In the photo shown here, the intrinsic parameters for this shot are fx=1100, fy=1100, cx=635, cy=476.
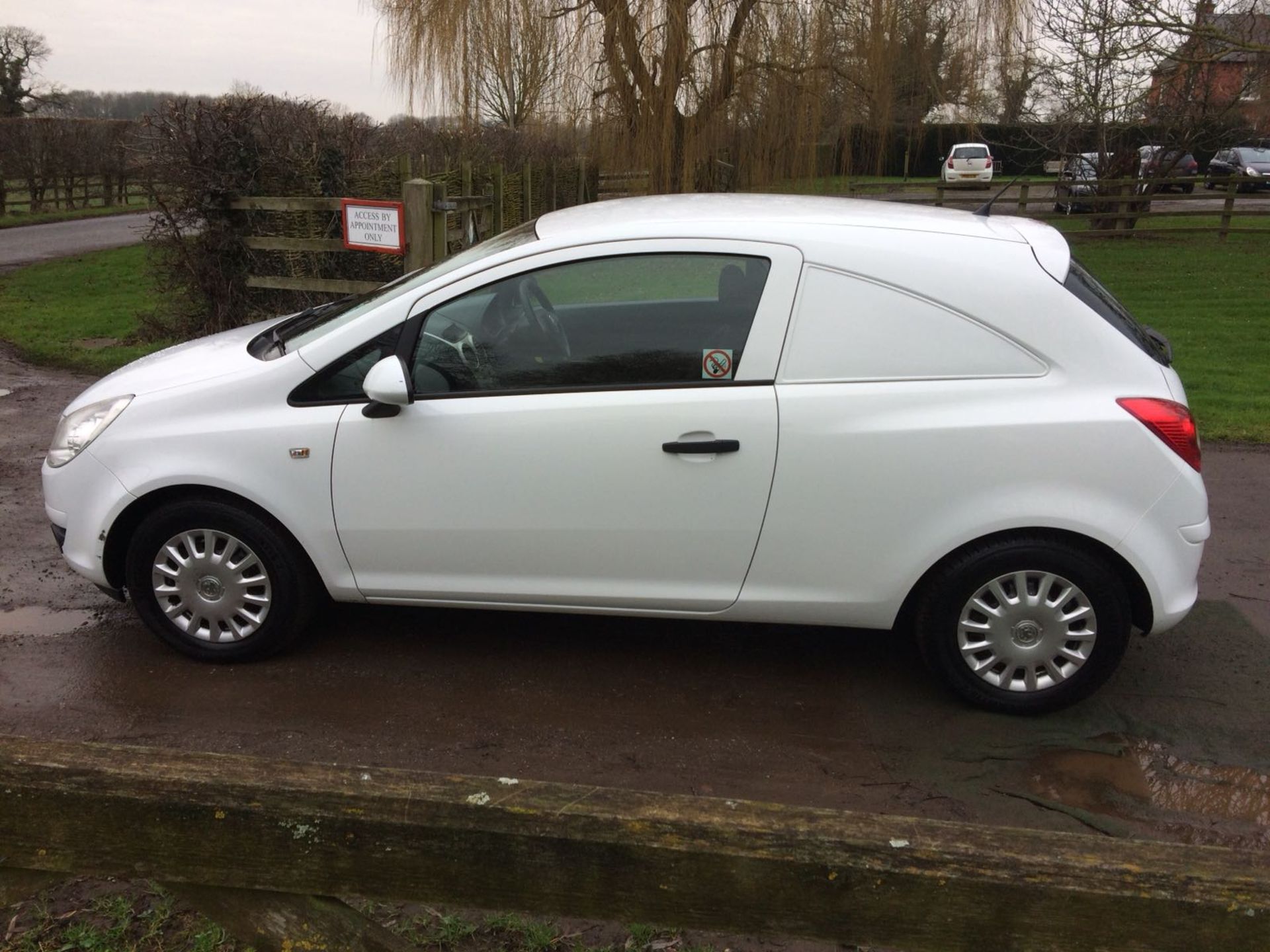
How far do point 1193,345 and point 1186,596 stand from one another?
8.74 metres

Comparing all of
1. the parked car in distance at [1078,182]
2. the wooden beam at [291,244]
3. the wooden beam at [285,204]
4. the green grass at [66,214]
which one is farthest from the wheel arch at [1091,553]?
the green grass at [66,214]

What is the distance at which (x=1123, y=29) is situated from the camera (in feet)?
53.1

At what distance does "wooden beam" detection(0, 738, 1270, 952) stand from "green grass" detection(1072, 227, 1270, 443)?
281 inches

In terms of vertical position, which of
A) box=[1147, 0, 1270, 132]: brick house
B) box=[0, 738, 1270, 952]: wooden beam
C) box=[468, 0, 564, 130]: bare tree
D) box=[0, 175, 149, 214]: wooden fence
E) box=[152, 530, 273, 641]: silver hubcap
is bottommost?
box=[152, 530, 273, 641]: silver hubcap

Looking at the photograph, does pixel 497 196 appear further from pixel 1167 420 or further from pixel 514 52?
pixel 1167 420

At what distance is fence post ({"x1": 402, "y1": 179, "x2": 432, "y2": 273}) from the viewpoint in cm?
837

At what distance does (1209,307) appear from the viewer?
47.3 feet

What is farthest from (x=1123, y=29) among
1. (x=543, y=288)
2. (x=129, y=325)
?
(x=543, y=288)

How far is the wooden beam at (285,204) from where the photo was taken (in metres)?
9.80

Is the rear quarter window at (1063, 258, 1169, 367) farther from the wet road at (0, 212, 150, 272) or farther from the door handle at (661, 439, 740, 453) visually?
the wet road at (0, 212, 150, 272)

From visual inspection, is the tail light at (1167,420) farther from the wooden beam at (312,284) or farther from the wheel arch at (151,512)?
the wooden beam at (312,284)

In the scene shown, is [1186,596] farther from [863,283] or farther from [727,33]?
[727,33]

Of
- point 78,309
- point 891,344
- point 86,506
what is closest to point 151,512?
point 86,506

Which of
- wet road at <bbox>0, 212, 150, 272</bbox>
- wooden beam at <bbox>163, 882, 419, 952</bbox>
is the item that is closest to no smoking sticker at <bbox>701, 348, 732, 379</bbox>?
wooden beam at <bbox>163, 882, 419, 952</bbox>
